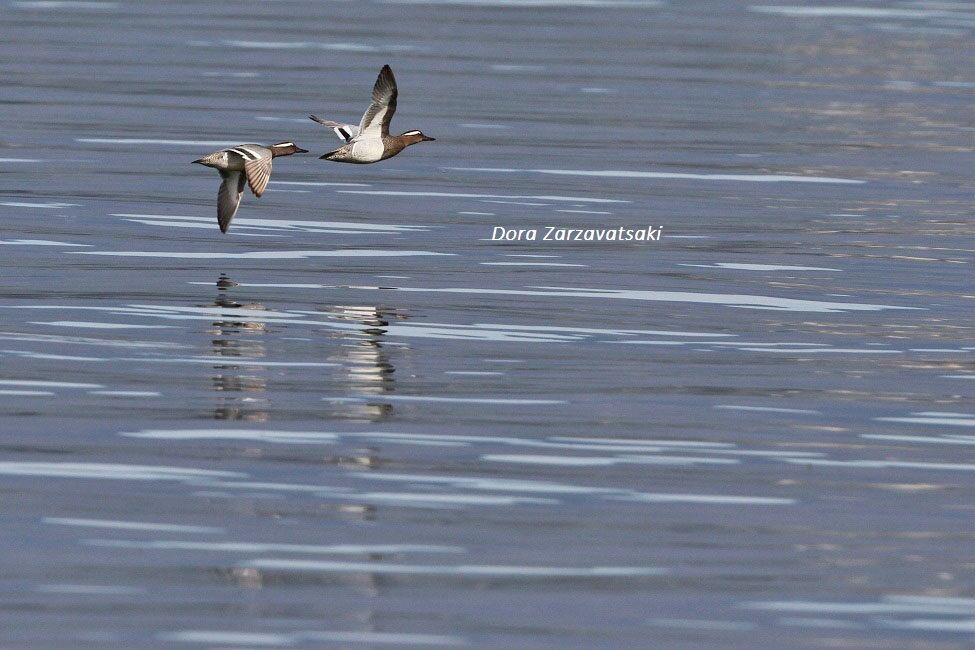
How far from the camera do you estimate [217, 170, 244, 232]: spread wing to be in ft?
65.9

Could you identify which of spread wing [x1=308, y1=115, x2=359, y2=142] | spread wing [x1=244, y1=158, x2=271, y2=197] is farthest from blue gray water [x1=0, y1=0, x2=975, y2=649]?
spread wing [x1=308, y1=115, x2=359, y2=142]

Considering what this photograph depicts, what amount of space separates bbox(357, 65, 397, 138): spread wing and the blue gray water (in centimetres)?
105

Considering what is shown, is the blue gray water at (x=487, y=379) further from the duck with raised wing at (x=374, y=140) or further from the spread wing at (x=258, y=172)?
the duck with raised wing at (x=374, y=140)

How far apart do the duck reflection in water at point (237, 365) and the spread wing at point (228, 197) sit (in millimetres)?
2532

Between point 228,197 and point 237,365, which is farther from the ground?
point 228,197

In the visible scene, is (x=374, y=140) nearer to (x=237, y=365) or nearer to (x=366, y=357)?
(x=366, y=357)

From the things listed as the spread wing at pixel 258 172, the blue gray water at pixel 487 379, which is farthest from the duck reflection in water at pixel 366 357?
the spread wing at pixel 258 172

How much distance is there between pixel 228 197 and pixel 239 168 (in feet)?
1.15

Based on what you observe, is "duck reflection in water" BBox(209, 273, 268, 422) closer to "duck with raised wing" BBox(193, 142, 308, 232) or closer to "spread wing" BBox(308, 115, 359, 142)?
"duck with raised wing" BBox(193, 142, 308, 232)

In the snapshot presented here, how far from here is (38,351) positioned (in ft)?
49.0

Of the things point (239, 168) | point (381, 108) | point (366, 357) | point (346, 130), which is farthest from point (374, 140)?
point (366, 357)

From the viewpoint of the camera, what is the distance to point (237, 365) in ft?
47.6

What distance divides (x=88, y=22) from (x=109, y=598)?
33584mm

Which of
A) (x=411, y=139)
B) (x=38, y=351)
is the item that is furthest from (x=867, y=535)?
(x=411, y=139)
